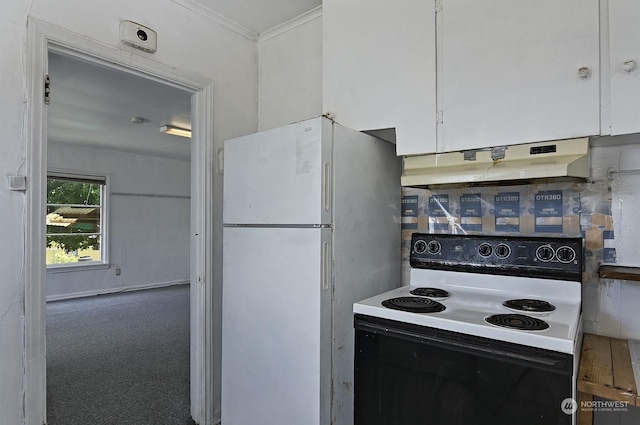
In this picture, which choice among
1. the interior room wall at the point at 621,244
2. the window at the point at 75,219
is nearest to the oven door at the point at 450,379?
the interior room wall at the point at 621,244

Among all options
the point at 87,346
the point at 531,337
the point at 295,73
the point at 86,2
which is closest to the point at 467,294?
the point at 531,337

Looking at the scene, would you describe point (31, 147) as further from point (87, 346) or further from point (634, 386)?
point (87, 346)

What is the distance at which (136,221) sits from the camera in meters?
6.58

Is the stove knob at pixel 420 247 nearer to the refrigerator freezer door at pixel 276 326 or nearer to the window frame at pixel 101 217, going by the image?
the refrigerator freezer door at pixel 276 326

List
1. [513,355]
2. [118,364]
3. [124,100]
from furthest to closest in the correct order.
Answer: [124,100], [118,364], [513,355]

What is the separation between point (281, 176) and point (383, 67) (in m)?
0.73

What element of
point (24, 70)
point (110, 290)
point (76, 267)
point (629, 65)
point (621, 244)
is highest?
point (24, 70)

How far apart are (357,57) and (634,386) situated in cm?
167

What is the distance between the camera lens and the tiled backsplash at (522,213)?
1509mm

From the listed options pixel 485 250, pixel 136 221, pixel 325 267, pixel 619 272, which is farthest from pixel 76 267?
pixel 619 272

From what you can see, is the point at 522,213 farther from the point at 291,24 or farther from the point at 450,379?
the point at 291,24

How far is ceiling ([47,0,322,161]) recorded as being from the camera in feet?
7.35

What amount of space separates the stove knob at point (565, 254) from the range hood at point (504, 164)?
0.29 m

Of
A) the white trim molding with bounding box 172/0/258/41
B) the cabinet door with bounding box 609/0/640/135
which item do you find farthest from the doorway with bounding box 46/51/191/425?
the cabinet door with bounding box 609/0/640/135
